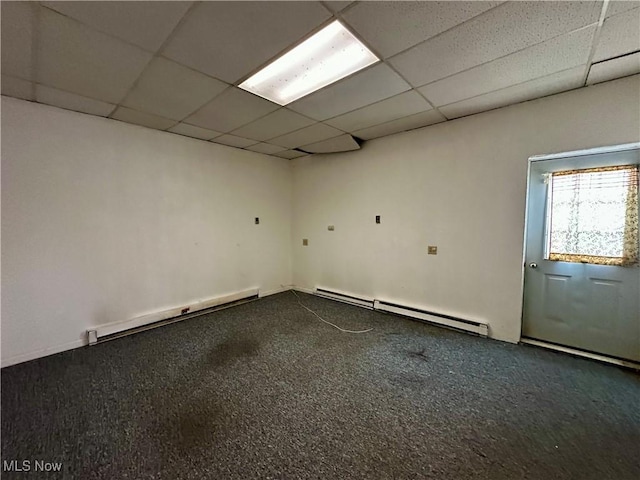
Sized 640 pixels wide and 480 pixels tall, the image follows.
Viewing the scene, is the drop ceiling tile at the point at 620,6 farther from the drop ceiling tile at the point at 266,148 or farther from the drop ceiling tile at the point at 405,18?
the drop ceiling tile at the point at 266,148

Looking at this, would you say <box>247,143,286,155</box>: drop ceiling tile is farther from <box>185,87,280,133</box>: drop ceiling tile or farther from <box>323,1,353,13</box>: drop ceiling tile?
<box>323,1,353,13</box>: drop ceiling tile

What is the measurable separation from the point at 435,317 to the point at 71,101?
15.5ft

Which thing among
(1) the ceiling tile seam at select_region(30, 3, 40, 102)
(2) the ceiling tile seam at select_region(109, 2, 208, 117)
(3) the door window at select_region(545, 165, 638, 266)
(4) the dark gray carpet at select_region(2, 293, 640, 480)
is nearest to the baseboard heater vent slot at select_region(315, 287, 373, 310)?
(4) the dark gray carpet at select_region(2, 293, 640, 480)

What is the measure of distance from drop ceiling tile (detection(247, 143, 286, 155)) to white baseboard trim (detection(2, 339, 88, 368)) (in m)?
3.36

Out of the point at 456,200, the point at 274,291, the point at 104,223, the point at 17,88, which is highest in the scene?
the point at 17,88

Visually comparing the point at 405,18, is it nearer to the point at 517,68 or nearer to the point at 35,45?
the point at 517,68

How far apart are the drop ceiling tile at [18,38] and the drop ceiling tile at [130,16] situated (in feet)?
0.62

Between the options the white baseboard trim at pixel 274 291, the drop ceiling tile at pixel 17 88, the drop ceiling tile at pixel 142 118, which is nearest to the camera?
the drop ceiling tile at pixel 17 88

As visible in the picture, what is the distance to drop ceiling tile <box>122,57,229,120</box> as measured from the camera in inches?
82.1

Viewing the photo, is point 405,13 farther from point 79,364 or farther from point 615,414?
point 79,364

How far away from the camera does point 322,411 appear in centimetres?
191

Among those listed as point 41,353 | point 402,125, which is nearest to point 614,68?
point 402,125

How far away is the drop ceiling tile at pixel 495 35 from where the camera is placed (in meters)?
1.52

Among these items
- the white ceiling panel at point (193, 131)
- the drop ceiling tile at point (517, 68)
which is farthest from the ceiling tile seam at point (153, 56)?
the drop ceiling tile at point (517, 68)
